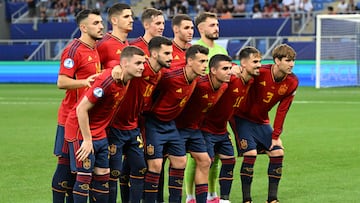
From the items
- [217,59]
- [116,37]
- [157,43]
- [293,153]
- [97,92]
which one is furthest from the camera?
[293,153]

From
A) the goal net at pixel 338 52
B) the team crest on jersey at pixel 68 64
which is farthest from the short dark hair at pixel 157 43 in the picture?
the goal net at pixel 338 52

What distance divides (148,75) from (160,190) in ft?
5.85

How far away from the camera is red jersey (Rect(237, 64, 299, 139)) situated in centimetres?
1004

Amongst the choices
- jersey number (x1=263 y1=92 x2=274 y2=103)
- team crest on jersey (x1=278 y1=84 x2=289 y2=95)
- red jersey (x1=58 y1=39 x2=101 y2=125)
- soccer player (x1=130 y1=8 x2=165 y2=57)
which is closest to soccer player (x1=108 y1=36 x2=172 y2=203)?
red jersey (x1=58 y1=39 x2=101 y2=125)

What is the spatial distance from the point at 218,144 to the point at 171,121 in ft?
2.80

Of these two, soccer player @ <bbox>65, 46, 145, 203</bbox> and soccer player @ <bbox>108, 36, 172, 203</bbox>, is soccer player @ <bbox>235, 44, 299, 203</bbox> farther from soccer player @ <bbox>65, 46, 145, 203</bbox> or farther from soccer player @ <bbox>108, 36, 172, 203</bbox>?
soccer player @ <bbox>65, 46, 145, 203</bbox>

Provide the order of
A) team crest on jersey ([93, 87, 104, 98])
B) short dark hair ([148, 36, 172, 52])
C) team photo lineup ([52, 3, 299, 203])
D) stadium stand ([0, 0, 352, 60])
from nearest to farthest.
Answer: team crest on jersey ([93, 87, 104, 98])
team photo lineup ([52, 3, 299, 203])
short dark hair ([148, 36, 172, 52])
stadium stand ([0, 0, 352, 60])

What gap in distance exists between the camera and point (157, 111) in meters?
9.10

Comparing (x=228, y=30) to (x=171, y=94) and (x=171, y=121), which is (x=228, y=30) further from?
(x=171, y=94)

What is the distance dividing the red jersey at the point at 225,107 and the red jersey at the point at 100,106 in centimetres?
161

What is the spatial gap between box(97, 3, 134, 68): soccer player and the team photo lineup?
→ 1cm

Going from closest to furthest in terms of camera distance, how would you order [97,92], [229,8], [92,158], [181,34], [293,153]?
1. [97,92]
2. [92,158]
3. [181,34]
4. [293,153]
5. [229,8]

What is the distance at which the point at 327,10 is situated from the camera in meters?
37.2

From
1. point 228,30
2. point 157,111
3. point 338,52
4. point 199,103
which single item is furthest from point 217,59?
point 228,30
